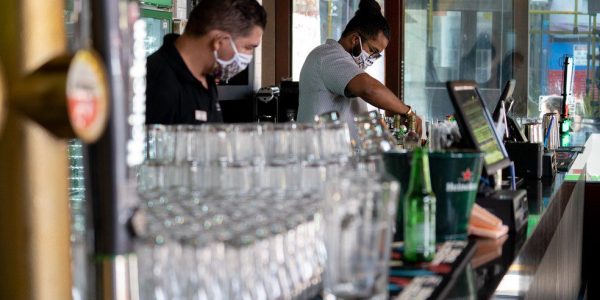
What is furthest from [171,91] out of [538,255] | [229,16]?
[538,255]

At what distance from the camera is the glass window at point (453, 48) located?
433 inches

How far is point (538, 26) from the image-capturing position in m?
11.0

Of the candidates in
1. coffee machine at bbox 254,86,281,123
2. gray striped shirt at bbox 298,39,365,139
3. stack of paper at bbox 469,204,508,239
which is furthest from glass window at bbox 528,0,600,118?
stack of paper at bbox 469,204,508,239

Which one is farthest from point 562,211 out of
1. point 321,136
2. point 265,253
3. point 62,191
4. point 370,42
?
point 62,191

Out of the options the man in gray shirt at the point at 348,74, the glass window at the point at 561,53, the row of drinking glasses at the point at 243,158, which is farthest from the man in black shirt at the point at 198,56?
the glass window at the point at 561,53

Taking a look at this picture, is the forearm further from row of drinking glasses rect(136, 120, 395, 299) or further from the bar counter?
row of drinking glasses rect(136, 120, 395, 299)

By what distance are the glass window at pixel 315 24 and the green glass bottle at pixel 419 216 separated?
690 cm

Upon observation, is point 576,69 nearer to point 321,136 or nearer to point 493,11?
point 493,11

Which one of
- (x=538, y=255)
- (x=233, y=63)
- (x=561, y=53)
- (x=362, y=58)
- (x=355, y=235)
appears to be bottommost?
(x=538, y=255)

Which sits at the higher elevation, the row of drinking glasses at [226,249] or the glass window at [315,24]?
the glass window at [315,24]

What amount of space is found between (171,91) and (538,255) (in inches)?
55.7

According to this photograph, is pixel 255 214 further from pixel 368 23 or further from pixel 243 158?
pixel 368 23

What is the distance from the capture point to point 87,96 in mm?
655

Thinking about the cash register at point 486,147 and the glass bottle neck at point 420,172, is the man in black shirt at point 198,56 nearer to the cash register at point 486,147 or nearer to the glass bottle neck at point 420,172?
the cash register at point 486,147
